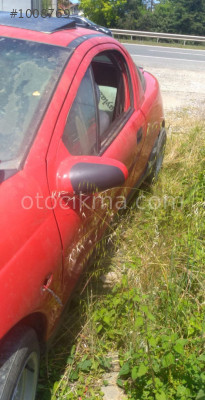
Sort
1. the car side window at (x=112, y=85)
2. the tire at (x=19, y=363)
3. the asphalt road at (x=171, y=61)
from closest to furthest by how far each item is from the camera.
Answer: the tire at (x=19, y=363)
the car side window at (x=112, y=85)
the asphalt road at (x=171, y=61)

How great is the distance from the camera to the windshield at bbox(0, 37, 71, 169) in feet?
6.57

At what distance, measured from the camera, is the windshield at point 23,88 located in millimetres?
2002

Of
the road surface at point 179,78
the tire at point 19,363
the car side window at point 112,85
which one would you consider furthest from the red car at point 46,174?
the road surface at point 179,78

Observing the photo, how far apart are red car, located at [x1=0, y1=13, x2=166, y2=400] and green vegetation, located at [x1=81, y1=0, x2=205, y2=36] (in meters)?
40.0

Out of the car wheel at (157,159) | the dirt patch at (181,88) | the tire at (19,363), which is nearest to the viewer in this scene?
the tire at (19,363)

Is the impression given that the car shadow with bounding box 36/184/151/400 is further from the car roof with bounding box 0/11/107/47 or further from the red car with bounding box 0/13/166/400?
the car roof with bounding box 0/11/107/47

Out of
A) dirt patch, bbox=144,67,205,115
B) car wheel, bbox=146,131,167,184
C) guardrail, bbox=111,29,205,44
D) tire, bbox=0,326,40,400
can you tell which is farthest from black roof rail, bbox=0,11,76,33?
guardrail, bbox=111,29,205,44

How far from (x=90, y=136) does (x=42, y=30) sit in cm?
78

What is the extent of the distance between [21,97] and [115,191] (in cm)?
92

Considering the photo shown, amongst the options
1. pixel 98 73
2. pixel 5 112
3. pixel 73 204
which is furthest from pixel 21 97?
pixel 98 73

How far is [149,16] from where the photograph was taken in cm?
4084

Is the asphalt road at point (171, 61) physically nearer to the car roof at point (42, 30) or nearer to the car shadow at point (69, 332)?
the car roof at point (42, 30)

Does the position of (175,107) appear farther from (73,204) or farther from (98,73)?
(73,204)

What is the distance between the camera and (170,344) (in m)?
2.16
